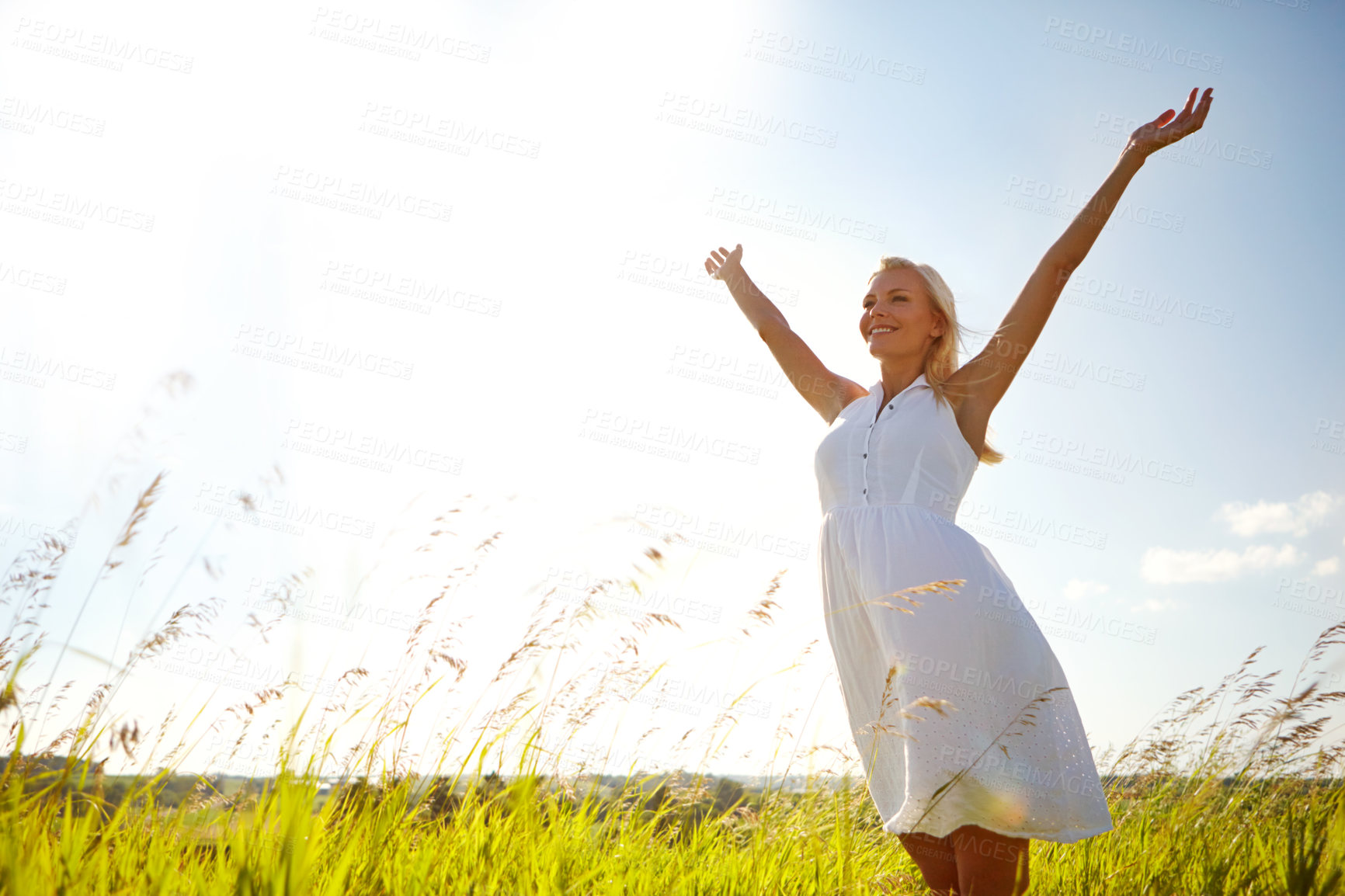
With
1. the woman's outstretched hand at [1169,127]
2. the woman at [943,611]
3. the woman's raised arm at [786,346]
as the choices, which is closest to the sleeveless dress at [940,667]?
the woman at [943,611]

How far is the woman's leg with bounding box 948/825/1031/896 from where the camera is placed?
202 cm

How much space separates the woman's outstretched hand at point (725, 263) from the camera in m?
4.23

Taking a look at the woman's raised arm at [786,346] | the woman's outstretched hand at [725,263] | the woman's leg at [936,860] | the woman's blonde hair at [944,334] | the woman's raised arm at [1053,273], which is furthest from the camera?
the woman's outstretched hand at [725,263]

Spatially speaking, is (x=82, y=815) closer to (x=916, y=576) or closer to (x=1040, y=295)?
(x=916, y=576)

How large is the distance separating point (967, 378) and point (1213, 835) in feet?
6.01

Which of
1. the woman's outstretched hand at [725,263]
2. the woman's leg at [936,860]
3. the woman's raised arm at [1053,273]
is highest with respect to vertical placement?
the woman's outstretched hand at [725,263]

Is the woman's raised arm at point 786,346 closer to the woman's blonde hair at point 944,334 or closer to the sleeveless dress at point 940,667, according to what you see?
the woman's blonde hair at point 944,334

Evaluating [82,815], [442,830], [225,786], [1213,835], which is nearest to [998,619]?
[1213,835]

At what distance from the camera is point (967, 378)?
2742 millimetres

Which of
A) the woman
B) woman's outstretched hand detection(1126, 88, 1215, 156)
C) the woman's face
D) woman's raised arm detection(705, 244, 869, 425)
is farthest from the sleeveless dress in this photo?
woman's outstretched hand detection(1126, 88, 1215, 156)

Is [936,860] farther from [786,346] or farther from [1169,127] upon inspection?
[1169,127]

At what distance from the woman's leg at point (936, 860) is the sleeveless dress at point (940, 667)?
11cm

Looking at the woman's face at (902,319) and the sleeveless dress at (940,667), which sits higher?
the woman's face at (902,319)

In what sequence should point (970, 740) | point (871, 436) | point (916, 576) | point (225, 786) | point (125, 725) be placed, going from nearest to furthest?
point (125, 725)
point (225, 786)
point (970, 740)
point (916, 576)
point (871, 436)
